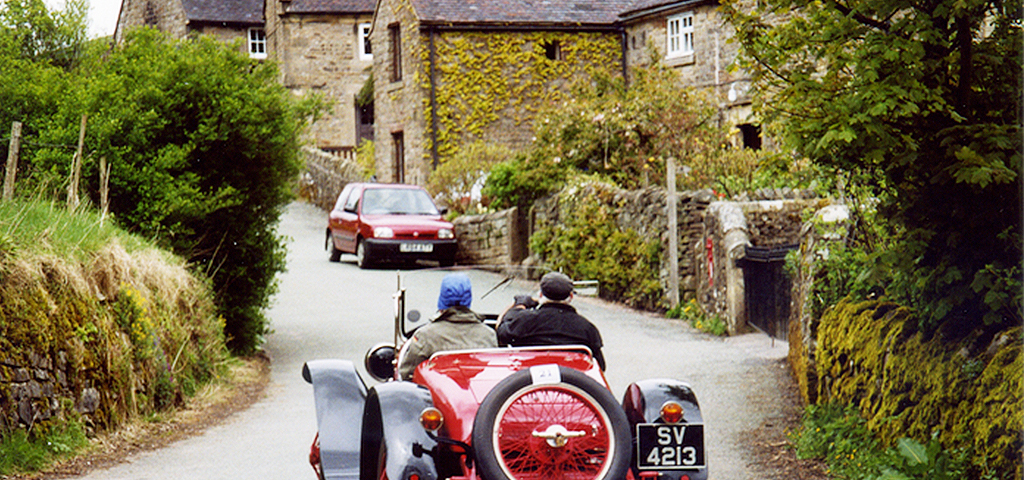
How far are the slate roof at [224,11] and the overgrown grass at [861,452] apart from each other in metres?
40.0

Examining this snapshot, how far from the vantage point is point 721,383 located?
36.4ft

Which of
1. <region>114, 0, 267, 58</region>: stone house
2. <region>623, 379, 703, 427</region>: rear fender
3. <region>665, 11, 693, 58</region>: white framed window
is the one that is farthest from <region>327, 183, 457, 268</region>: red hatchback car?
<region>114, 0, 267, 58</region>: stone house

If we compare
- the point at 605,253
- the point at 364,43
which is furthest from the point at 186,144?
the point at 364,43

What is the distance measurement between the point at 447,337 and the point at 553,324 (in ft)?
1.88

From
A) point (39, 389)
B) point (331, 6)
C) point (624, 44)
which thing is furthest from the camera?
point (331, 6)

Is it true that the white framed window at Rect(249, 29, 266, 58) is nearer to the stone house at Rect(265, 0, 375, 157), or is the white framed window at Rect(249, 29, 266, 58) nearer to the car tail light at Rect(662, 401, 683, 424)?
the stone house at Rect(265, 0, 375, 157)

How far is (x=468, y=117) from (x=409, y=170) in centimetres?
239

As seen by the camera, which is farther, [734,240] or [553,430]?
[734,240]

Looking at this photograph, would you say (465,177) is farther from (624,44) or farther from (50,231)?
(50,231)

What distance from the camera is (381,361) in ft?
23.6

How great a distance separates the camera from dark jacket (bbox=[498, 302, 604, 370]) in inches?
246

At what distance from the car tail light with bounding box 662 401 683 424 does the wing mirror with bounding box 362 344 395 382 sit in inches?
90.5

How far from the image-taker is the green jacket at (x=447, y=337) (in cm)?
628

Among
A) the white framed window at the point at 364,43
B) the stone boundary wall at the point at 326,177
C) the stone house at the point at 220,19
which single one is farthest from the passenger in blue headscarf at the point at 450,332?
the stone house at the point at 220,19
